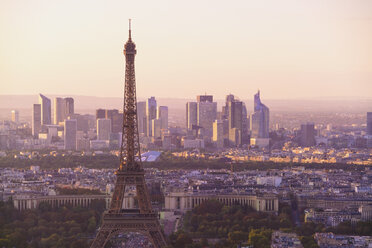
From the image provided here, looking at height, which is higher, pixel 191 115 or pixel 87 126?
pixel 191 115

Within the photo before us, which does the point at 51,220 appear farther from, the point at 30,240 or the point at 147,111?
the point at 147,111

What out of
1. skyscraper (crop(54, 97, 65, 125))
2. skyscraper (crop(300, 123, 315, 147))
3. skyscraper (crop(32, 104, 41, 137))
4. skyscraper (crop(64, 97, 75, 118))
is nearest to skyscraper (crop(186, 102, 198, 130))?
skyscraper (crop(64, 97, 75, 118))

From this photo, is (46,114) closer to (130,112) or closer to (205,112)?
(205,112)

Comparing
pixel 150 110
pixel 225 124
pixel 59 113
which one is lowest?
pixel 225 124

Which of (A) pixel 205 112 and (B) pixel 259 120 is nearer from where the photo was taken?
(B) pixel 259 120

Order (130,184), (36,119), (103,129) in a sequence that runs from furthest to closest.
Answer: (36,119) < (103,129) < (130,184)

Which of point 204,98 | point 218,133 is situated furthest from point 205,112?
point 218,133

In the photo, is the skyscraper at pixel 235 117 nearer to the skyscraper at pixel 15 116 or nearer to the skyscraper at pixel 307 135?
the skyscraper at pixel 307 135
